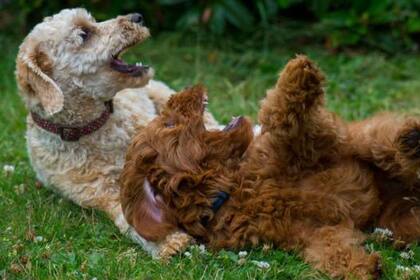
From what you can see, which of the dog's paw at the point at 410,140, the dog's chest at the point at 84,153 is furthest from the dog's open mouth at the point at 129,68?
the dog's paw at the point at 410,140

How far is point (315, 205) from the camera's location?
4488 mm

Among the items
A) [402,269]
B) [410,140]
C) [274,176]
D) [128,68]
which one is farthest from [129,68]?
[402,269]

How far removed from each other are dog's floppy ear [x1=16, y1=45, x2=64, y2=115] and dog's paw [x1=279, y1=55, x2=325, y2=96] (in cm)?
164

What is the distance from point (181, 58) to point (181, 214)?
5.03m

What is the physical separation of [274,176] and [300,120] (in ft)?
1.10

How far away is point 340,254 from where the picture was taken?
169 inches

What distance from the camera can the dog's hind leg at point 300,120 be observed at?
4316 mm

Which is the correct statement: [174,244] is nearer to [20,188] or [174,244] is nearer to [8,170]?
[20,188]

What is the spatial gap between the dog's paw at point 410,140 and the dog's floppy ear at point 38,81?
2.05 meters

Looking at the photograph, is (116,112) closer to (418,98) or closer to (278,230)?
(278,230)

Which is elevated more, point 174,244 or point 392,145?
point 392,145

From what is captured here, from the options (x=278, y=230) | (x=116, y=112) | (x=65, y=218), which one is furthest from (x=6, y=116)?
(x=278, y=230)

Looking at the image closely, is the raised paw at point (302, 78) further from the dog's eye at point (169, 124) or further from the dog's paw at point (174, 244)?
the dog's paw at point (174, 244)

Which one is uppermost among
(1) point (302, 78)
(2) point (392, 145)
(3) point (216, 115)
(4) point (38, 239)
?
(1) point (302, 78)
